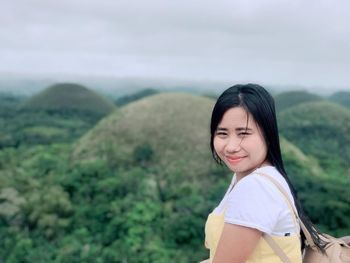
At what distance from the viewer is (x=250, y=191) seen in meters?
1.21

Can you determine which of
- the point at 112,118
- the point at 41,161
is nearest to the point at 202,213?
the point at 41,161

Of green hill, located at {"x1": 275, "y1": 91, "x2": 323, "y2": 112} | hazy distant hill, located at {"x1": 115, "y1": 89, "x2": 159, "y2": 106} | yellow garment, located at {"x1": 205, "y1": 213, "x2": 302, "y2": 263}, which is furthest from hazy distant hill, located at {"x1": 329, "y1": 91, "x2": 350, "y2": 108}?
yellow garment, located at {"x1": 205, "y1": 213, "x2": 302, "y2": 263}

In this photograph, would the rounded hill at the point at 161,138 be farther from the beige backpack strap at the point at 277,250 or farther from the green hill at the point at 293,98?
the green hill at the point at 293,98

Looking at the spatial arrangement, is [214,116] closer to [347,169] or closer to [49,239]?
[49,239]

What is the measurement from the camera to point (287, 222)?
1.24 m

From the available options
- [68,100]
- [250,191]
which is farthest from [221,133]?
[68,100]

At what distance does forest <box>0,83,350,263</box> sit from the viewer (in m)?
10.9

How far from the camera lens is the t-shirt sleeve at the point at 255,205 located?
1.19 meters

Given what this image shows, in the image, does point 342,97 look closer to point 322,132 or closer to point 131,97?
point 131,97

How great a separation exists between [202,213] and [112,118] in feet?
28.7

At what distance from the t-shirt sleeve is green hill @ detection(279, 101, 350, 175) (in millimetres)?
17950

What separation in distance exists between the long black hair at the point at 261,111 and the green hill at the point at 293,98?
46041mm

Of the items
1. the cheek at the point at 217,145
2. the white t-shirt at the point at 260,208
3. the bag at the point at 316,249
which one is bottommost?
the bag at the point at 316,249

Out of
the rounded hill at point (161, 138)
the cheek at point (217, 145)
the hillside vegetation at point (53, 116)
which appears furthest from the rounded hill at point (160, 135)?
the cheek at point (217, 145)
